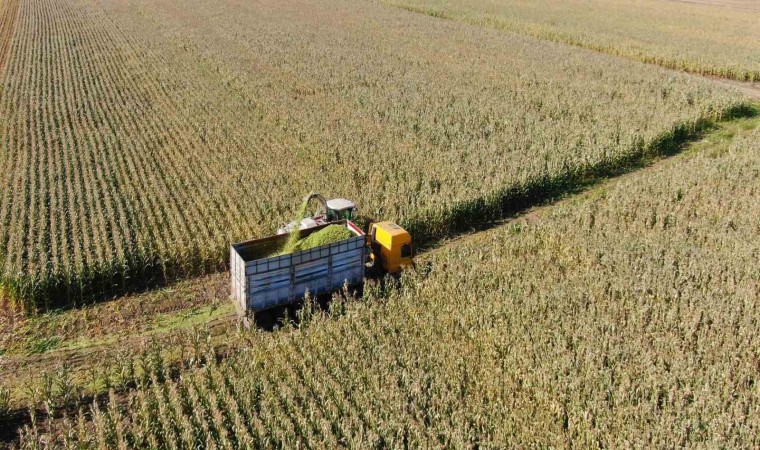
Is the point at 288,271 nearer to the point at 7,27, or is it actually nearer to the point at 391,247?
the point at 391,247

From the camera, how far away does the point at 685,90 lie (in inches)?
1227

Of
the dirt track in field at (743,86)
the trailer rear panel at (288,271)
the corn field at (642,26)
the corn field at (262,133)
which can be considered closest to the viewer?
the trailer rear panel at (288,271)

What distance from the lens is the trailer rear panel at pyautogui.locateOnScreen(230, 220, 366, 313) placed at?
42.7 feet

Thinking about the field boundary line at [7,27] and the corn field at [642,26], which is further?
the corn field at [642,26]

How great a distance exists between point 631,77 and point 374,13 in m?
32.2

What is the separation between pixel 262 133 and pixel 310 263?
1345 centimetres

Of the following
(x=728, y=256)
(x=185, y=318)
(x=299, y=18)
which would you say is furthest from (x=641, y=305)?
(x=299, y=18)

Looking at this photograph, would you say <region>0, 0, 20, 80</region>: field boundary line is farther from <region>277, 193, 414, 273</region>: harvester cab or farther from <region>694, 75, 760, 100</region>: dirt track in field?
<region>694, 75, 760, 100</region>: dirt track in field

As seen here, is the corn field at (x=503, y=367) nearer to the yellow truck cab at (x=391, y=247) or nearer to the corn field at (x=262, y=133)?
the yellow truck cab at (x=391, y=247)

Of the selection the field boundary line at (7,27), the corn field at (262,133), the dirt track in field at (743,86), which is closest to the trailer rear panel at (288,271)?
the corn field at (262,133)

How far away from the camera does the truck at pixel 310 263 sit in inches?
516

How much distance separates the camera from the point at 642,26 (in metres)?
56.5

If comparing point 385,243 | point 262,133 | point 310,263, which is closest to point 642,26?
point 262,133

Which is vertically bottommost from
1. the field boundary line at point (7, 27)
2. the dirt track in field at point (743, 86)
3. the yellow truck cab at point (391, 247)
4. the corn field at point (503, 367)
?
the corn field at point (503, 367)
